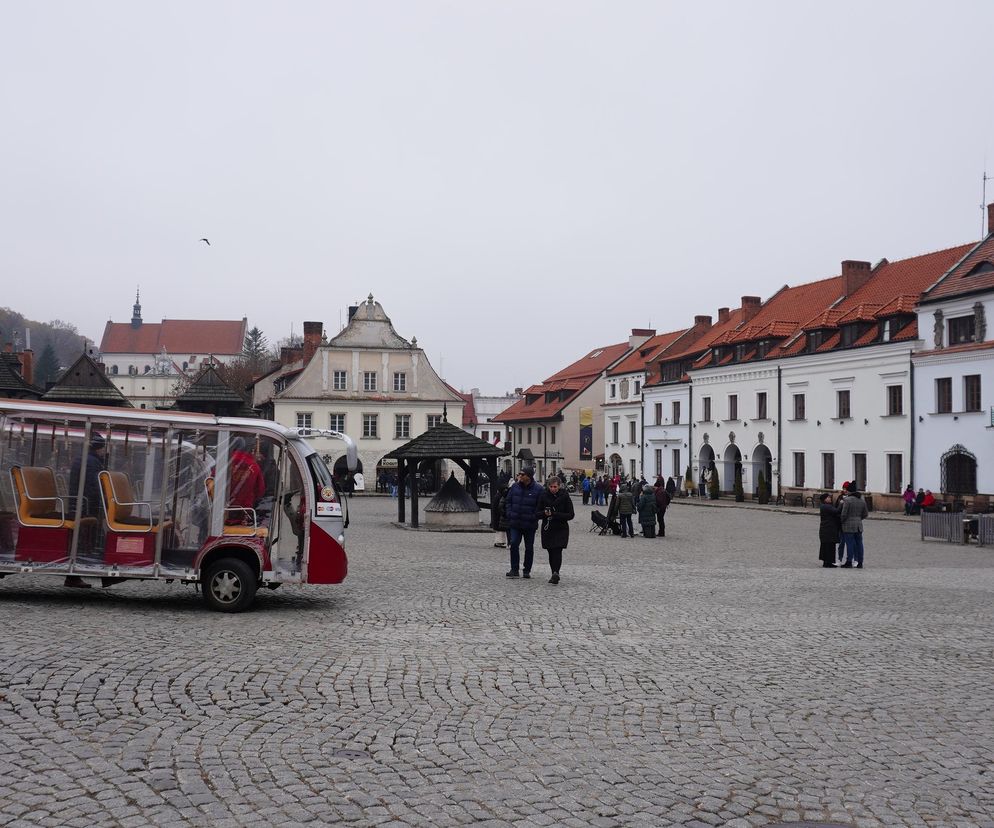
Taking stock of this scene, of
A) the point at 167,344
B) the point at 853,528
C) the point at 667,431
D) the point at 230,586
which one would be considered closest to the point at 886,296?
the point at 667,431

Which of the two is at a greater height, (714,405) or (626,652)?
(714,405)

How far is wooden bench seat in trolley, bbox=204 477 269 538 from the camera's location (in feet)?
41.0

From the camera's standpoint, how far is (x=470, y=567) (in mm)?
19078

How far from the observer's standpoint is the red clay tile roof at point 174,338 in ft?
511

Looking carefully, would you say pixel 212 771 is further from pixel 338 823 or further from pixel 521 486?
pixel 521 486

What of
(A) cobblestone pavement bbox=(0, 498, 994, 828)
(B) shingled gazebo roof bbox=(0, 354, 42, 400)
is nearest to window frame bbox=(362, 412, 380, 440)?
(B) shingled gazebo roof bbox=(0, 354, 42, 400)

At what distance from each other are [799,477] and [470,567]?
38.4 meters

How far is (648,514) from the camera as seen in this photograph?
29266 millimetres

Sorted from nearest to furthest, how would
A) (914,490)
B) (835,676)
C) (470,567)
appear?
(835,676) → (470,567) → (914,490)

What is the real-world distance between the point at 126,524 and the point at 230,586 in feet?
5.06

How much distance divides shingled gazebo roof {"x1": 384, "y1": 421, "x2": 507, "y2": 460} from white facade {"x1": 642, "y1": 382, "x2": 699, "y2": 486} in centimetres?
3568

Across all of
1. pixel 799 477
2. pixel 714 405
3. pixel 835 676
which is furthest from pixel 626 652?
pixel 714 405

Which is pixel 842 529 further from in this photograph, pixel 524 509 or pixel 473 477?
pixel 473 477

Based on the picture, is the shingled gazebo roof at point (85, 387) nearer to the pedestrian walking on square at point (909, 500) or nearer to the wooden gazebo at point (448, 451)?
the wooden gazebo at point (448, 451)
